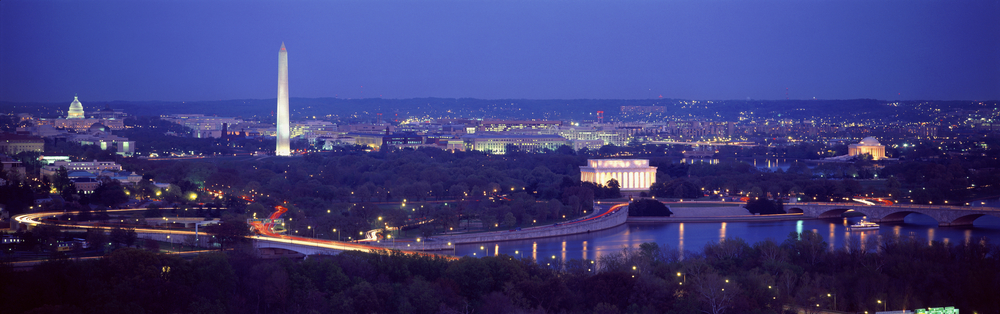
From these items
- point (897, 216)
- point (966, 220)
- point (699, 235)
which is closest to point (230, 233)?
point (699, 235)

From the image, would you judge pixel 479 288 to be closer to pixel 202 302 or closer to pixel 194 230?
pixel 202 302

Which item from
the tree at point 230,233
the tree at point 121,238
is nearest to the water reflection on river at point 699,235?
the tree at point 230,233

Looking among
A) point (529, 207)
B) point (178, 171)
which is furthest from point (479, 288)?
point (178, 171)

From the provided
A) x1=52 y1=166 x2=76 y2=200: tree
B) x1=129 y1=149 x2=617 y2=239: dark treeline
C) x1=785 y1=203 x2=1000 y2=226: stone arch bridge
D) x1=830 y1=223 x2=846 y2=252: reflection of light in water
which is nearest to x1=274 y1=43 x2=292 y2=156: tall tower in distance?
x1=129 y1=149 x2=617 y2=239: dark treeline

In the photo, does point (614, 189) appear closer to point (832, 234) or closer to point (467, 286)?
point (832, 234)

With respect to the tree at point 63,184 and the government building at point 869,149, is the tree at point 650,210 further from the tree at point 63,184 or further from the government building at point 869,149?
the government building at point 869,149
